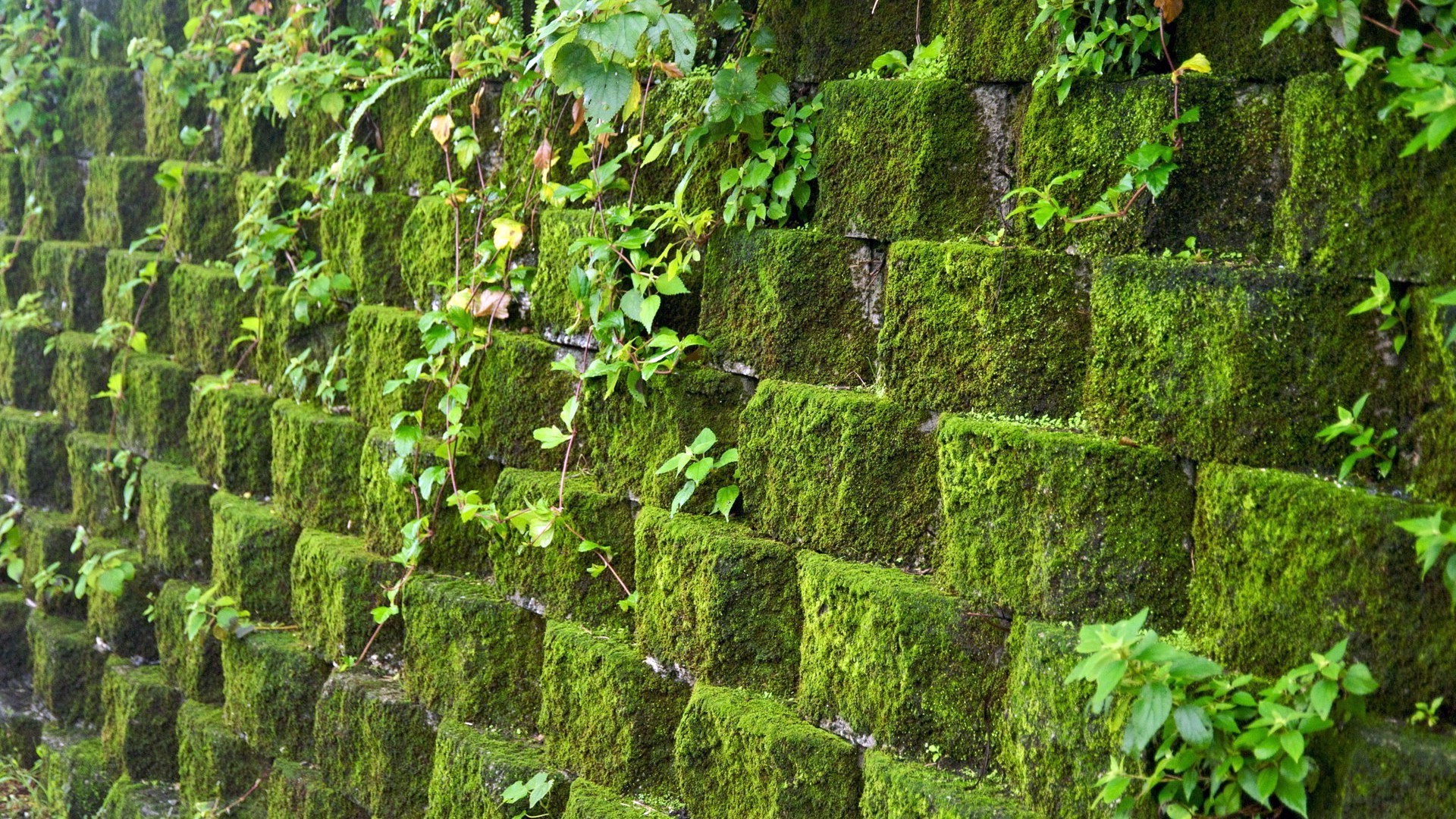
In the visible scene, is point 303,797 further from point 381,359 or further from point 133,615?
point 133,615

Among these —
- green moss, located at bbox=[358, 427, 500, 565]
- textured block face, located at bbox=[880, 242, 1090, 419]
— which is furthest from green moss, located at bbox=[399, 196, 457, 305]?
textured block face, located at bbox=[880, 242, 1090, 419]

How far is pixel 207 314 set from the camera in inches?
146

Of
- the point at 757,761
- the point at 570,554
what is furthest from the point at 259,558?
the point at 757,761

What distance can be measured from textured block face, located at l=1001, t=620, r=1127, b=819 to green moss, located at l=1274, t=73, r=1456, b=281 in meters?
0.58

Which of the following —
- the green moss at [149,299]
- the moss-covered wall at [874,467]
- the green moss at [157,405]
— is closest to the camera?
the moss-covered wall at [874,467]

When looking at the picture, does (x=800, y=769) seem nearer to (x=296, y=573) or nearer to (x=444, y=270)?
(x=444, y=270)

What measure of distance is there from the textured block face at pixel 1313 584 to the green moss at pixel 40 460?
4.29 meters

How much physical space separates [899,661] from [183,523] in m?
2.72

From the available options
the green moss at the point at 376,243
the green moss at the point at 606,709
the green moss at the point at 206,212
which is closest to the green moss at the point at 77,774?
the green moss at the point at 206,212

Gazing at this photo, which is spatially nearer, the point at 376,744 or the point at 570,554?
the point at 570,554

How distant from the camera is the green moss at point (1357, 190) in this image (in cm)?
133

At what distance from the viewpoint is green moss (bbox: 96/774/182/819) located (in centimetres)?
363

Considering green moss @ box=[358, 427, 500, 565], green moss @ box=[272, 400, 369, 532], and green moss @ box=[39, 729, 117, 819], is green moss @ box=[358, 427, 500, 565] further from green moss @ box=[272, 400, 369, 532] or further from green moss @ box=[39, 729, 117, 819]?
green moss @ box=[39, 729, 117, 819]

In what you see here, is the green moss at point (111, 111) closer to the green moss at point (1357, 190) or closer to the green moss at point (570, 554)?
the green moss at point (570, 554)
